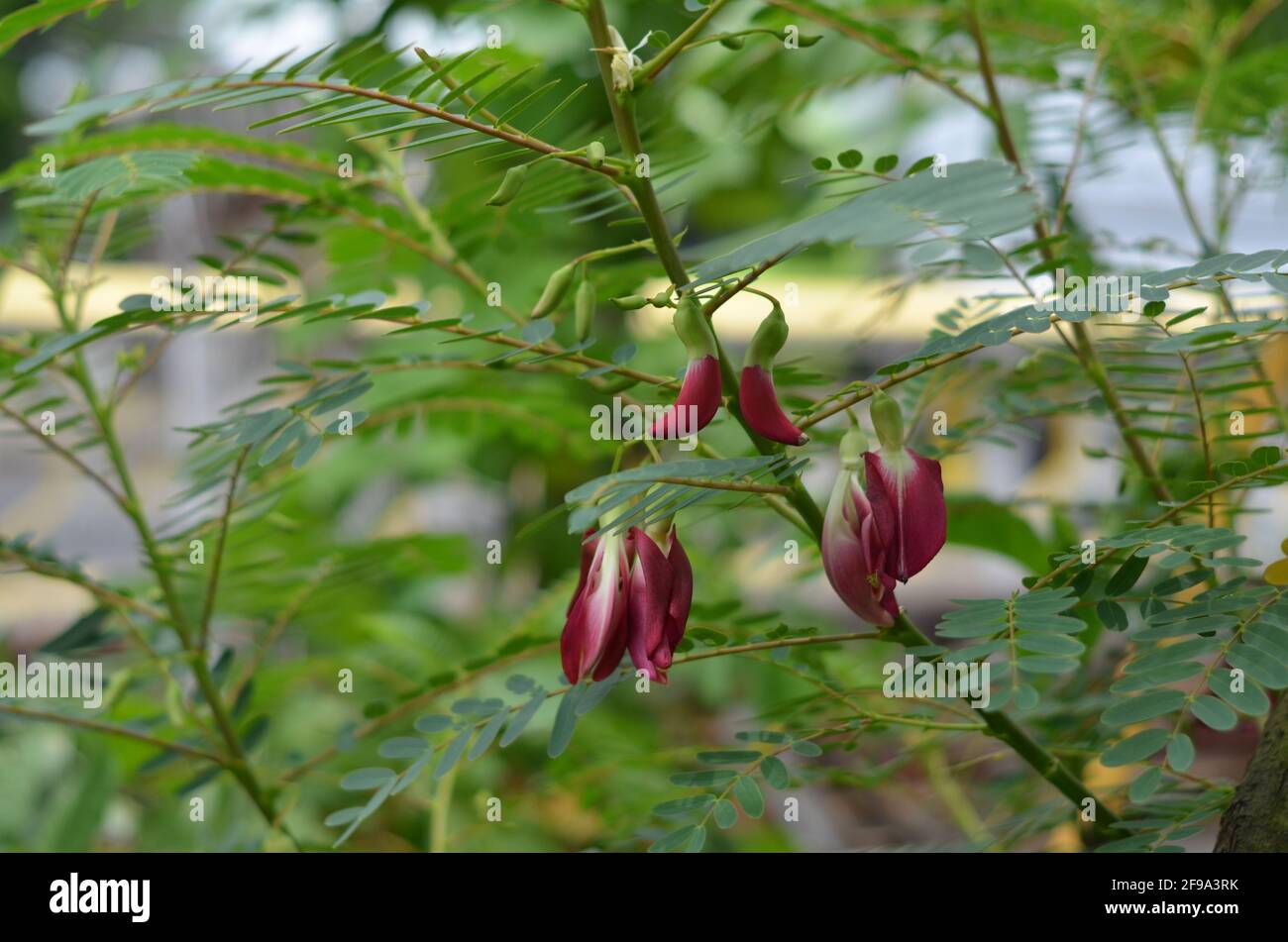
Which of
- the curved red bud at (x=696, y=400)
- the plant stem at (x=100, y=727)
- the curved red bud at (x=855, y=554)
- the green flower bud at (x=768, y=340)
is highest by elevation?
the green flower bud at (x=768, y=340)

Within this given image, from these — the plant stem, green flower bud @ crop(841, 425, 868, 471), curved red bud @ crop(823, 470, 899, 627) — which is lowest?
the plant stem

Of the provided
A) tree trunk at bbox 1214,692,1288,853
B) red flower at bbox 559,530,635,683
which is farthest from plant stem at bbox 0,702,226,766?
tree trunk at bbox 1214,692,1288,853

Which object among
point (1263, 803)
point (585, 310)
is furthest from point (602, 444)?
point (1263, 803)

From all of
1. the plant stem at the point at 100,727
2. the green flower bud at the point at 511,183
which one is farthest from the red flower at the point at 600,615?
the plant stem at the point at 100,727

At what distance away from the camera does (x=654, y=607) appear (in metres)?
0.34

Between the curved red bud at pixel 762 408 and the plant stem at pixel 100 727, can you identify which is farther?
the plant stem at pixel 100 727

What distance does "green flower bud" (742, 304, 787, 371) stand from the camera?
33 cm

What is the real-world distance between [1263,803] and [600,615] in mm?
201

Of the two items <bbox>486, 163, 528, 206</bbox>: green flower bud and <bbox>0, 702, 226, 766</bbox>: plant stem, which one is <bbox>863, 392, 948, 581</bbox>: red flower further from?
<bbox>0, 702, 226, 766</bbox>: plant stem

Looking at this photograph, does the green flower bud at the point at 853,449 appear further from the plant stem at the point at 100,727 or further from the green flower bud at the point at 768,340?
the plant stem at the point at 100,727

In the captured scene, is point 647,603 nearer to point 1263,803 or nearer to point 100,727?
point 1263,803

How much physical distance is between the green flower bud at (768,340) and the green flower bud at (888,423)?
0.04 m

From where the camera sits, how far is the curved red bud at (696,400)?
0.32 meters
